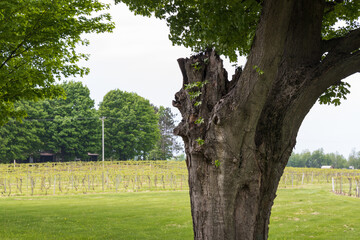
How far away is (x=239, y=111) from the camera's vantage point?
542cm

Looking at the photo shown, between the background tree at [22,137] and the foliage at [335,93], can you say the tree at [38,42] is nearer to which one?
the foliage at [335,93]

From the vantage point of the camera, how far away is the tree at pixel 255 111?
5.50 m

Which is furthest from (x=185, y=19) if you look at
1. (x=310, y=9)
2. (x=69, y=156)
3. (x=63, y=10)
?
(x=69, y=156)

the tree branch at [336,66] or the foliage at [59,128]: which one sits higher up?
the foliage at [59,128]

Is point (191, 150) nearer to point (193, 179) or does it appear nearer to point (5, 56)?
point (193, 179)

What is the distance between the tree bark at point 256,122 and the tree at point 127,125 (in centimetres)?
5823

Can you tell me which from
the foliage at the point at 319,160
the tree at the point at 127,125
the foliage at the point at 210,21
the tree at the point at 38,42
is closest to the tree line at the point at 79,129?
the tree at the point at 127,125

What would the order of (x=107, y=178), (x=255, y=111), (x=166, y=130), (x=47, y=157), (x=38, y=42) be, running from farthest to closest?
(x=166, y=130) < (x=47, y=157) < (x=107, y=178) < (x=38, y=42) < (x=255, y=111)

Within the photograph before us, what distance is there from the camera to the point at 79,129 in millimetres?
58156

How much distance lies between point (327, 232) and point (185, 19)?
7686 millimetres

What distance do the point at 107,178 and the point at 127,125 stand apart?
34.8m

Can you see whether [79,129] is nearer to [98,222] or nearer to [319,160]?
[98,222]

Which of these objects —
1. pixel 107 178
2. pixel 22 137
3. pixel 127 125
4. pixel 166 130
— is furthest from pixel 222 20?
pixel 166 130

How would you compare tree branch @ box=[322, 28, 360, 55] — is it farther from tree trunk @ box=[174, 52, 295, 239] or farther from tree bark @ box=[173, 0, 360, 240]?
tree trunk @ box=[174, 52, 295, 239]
